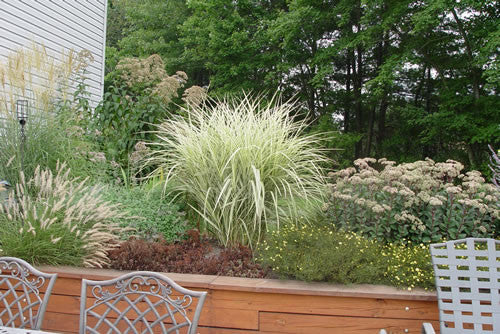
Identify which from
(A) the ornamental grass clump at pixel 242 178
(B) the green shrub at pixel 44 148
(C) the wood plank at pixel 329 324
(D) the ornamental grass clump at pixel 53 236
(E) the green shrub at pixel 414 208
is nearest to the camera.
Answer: (C) the wood plank at pixel 329 324

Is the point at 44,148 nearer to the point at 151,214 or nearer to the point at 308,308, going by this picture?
the point at 151,214

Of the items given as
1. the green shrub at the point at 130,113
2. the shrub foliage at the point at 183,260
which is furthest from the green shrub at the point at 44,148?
the shrub foliage at the point at 183,260

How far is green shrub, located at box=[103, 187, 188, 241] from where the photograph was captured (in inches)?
132

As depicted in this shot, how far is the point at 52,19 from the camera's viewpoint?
249 inches

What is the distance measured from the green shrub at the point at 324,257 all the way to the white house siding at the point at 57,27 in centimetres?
435

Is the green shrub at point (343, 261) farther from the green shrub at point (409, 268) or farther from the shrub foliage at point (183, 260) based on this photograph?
the shrub foliage at point (183, 260)

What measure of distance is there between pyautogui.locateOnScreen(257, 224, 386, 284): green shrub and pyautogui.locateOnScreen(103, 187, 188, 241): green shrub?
0.93 meters

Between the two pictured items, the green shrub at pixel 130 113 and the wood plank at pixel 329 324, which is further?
the green shrub at pixel 130 113

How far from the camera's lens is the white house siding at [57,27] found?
546cm

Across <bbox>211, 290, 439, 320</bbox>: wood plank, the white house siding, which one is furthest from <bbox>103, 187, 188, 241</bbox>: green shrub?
the white house siding

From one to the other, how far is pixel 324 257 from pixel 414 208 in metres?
1.04

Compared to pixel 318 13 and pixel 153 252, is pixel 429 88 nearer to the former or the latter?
pixel 318 13

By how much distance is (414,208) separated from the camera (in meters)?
3.08

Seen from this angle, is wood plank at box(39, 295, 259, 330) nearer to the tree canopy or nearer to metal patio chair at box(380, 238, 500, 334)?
metal patio chair at box(380, 238, 500, 334)
